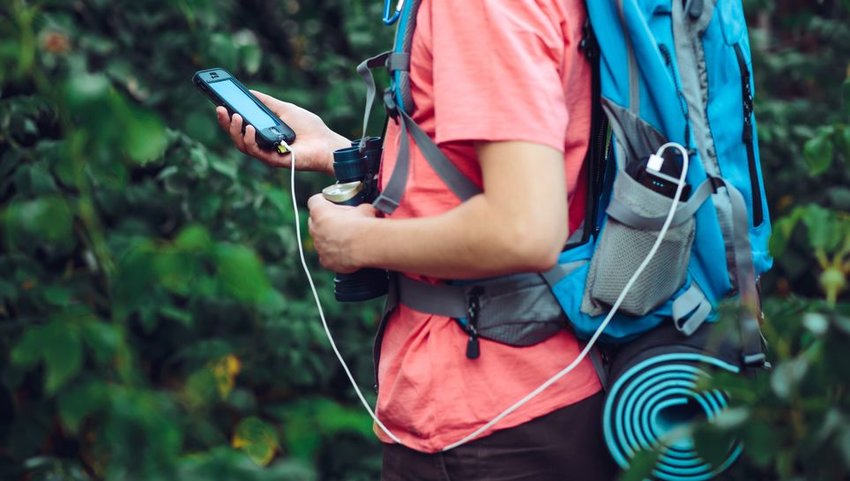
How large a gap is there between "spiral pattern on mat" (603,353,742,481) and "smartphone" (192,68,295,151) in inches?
31.6

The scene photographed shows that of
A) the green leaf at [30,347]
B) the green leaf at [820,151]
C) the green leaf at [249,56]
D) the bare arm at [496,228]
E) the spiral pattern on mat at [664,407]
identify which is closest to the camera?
the green leaf at [30,347]

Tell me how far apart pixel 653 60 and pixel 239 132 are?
831 millimetres

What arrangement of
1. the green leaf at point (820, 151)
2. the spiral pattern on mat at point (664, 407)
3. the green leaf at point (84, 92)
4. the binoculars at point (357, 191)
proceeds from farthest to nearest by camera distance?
the green leaf at point (820, 151)
the binoculars at point (357, 191)
the spiral pattern on mat at point (664, 407)
the green leaf at point (84, 92)

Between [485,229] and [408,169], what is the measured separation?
0.68ft

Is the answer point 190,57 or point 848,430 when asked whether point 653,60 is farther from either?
point 190,57

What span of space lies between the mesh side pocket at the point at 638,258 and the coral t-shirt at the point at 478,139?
83 millimetres

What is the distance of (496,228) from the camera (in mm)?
1309

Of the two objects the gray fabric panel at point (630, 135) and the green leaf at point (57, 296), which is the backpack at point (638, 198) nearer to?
the gray fabric panel at point (630, 135)

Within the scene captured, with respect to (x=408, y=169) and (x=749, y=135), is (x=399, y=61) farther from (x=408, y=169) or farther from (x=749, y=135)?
(x=749, y=135)

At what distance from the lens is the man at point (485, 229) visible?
4.28 ft

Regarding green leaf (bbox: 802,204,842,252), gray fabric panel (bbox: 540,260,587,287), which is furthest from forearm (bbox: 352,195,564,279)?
green leaf (bbox: 802,204,842,252)

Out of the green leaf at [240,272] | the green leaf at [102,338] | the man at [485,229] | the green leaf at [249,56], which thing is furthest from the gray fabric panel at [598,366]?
the green leaf at [249,56]

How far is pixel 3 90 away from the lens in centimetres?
253

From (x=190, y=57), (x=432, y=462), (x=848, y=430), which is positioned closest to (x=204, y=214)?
(x=190, y=57)
